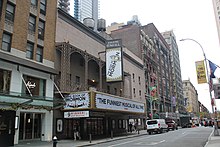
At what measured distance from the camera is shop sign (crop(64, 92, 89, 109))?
24.8 meters

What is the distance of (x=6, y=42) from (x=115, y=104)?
14.3 m

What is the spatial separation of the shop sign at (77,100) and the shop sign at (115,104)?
3.85ft

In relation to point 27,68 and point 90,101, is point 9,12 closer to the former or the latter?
point 27,68

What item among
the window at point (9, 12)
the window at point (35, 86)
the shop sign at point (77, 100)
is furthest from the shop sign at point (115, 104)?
the window at point (9, 12)

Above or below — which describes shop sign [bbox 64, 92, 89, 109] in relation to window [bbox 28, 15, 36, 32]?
below

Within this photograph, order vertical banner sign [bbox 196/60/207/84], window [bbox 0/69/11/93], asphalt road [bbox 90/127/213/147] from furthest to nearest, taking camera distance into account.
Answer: vertical banner sign [bbox 196/60/207/84] < window [bbox 0/69/11/93] < asphalt road [bbox 90/127/213/147]

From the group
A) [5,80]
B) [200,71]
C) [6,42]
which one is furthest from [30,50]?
[200,71]

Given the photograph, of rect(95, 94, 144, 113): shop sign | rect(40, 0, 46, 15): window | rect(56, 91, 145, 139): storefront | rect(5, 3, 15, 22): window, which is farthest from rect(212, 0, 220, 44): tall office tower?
rect(5, 3, 15, 22): window

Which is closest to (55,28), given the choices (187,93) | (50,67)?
(50,67)

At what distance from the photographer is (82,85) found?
31.2 m

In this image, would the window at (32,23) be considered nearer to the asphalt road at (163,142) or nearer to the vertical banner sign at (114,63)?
the vertical banner sign at (114,63)

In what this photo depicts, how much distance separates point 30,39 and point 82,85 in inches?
382

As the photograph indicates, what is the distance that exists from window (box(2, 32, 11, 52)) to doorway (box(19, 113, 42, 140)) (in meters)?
6.27

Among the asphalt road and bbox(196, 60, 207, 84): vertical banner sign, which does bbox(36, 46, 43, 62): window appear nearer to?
the asphalt road
